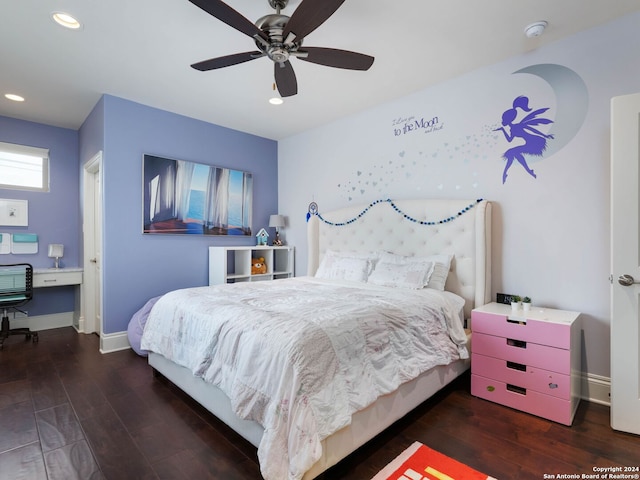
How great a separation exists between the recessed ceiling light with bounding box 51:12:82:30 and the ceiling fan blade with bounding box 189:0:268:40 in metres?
1.30

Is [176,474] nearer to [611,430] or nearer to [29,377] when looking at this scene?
[29,377]

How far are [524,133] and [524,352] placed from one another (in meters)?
1.74

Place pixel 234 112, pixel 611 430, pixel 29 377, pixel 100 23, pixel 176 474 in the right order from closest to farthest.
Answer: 1. pixel 176 474
2. pixel 611 430
3. pixel 100 23
4. pixel 29 377
5. pixel 234 112

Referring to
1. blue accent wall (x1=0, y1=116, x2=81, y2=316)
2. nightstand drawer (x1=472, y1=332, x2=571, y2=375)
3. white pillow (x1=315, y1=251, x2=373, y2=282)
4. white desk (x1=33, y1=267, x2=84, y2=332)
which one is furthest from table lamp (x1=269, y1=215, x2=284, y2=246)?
nightstand drawer (x1=472, y1=332, x2=571, y2=375)

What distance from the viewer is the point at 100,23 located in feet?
7.52

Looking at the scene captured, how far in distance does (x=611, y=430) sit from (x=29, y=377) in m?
4.35

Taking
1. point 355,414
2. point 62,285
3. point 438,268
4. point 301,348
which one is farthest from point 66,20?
point 438,268

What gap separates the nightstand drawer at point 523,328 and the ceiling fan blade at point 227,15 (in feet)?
7.92

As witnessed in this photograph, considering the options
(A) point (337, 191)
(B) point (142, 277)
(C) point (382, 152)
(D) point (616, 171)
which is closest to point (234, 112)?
(A) point (337, 191)

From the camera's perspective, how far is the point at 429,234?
314 cm

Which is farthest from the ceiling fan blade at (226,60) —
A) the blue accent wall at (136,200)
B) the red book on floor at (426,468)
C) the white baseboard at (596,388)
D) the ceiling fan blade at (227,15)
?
the white baseboard at (596,388)

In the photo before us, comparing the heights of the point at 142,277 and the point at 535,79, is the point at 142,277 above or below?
below

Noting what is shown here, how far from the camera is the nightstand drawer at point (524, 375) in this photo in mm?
2041

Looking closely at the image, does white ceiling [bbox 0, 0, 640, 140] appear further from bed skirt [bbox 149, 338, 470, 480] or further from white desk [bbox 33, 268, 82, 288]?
bed skirt [bbox 149, 338, 470, 480]
